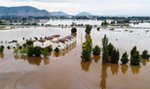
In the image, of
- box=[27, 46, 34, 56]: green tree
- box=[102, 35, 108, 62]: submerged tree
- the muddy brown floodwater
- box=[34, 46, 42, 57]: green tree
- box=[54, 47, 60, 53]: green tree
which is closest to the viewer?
the muddy brown floodwater

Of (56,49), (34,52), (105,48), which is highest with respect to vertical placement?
(105,48)

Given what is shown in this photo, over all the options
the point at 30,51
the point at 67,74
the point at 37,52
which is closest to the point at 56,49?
the point at 37,52

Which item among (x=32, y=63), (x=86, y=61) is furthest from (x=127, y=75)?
(x=32, y=63)

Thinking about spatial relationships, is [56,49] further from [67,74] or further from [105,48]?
[67,74]

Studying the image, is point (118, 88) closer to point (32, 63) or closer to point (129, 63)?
point (129, 63)

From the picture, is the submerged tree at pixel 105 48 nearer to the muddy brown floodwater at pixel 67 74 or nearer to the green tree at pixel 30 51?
the muddy brown floodwater at pixel 67 74

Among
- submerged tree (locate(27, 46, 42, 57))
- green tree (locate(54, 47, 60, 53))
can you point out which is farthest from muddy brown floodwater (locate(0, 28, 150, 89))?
green tree (locate(54, 47, 60, 53))

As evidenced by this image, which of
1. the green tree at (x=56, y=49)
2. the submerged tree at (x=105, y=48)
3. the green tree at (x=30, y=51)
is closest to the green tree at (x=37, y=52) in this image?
the green tree at (x=30, y=51)

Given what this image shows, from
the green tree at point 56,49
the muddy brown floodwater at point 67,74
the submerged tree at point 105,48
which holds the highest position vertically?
the submerged tree at point 105,48

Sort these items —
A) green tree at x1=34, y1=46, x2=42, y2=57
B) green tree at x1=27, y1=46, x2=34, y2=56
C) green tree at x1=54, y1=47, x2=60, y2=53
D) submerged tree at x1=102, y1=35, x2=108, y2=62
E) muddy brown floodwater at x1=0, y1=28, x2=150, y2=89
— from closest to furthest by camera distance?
1. muddy brown floodwater at x1=0, y1=28, x2=150, y2=89
2. submerged tree at x1=102, y1=35, x2=108, y2=62
3. green tree at x1=34, y1=46, x2=42, y2=57
4. green tree at x1=27, y1=46, x2=34, y2=56
5. green tree at x1=54, y1=47, x2=60, y2=53

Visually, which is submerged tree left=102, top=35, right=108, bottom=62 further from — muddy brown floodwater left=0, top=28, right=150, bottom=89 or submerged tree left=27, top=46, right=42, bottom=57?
submerged tree left=27, top=46, right=42, bottom=57

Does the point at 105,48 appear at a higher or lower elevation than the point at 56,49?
higher
